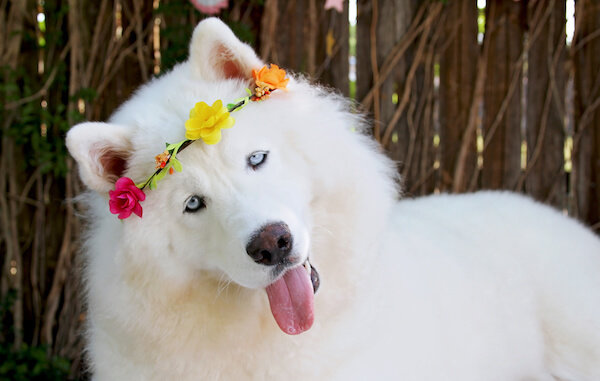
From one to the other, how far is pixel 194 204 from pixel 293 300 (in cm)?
49

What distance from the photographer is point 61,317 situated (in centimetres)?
421

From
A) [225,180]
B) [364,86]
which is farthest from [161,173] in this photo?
[364,86]

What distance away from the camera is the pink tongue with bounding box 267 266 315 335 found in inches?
75.5

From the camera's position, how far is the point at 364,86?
4.43 metres

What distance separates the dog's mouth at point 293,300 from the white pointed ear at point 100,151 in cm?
70

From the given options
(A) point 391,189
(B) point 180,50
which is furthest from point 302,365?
(B) point 180,50

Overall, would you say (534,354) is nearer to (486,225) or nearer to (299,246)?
(486,225)

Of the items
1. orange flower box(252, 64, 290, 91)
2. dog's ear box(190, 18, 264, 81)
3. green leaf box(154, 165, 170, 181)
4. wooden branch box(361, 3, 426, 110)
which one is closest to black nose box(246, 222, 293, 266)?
green leaf box(154, 165, 170, 181)

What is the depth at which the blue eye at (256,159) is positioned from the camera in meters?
1.92

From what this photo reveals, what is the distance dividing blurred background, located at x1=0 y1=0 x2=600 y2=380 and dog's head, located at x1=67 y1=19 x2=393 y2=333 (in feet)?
7.11

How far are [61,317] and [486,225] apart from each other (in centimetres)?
326

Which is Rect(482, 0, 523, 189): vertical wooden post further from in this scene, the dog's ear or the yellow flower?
the yellow flower

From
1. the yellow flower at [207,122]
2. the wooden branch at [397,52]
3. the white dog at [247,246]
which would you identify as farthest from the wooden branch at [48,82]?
the yellow flower at [207,122]

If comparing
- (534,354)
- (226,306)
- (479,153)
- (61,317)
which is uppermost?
(226,306)
